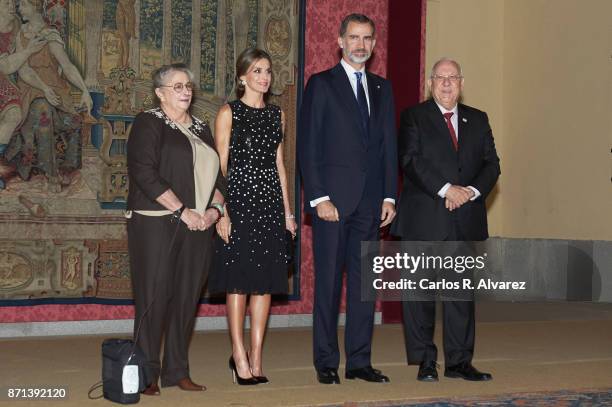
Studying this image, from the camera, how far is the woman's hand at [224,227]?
450 cm

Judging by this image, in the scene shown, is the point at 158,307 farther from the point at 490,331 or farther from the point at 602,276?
the point at 602,276

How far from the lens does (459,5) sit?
34.1 feet

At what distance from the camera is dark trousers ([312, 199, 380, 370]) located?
460cm

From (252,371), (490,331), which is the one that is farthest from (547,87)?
(252,371)

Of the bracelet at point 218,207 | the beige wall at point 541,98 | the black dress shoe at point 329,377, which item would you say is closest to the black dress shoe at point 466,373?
the black dress shoe at point 329,377

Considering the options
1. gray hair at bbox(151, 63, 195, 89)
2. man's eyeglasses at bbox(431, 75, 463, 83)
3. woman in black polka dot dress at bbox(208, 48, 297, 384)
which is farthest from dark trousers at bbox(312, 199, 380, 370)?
gray hair at bbox(151, 63, 195, 89)

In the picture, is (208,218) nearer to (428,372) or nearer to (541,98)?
(428,372)

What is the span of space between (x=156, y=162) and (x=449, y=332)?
168 centimetres

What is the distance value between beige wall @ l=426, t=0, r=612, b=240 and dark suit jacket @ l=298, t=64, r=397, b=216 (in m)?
4.90

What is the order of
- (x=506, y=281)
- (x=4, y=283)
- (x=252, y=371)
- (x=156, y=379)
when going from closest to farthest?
(x=156, y=379)
(x=252, y=371)
(x=4, y=283)
(x=506, y=281)

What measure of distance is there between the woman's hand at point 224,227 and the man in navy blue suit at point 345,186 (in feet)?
1.29

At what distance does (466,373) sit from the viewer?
187 inches

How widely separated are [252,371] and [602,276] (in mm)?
5477

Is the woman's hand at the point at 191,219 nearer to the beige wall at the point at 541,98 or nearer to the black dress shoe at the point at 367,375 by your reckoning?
the black dress shoe at the point at 367,375
